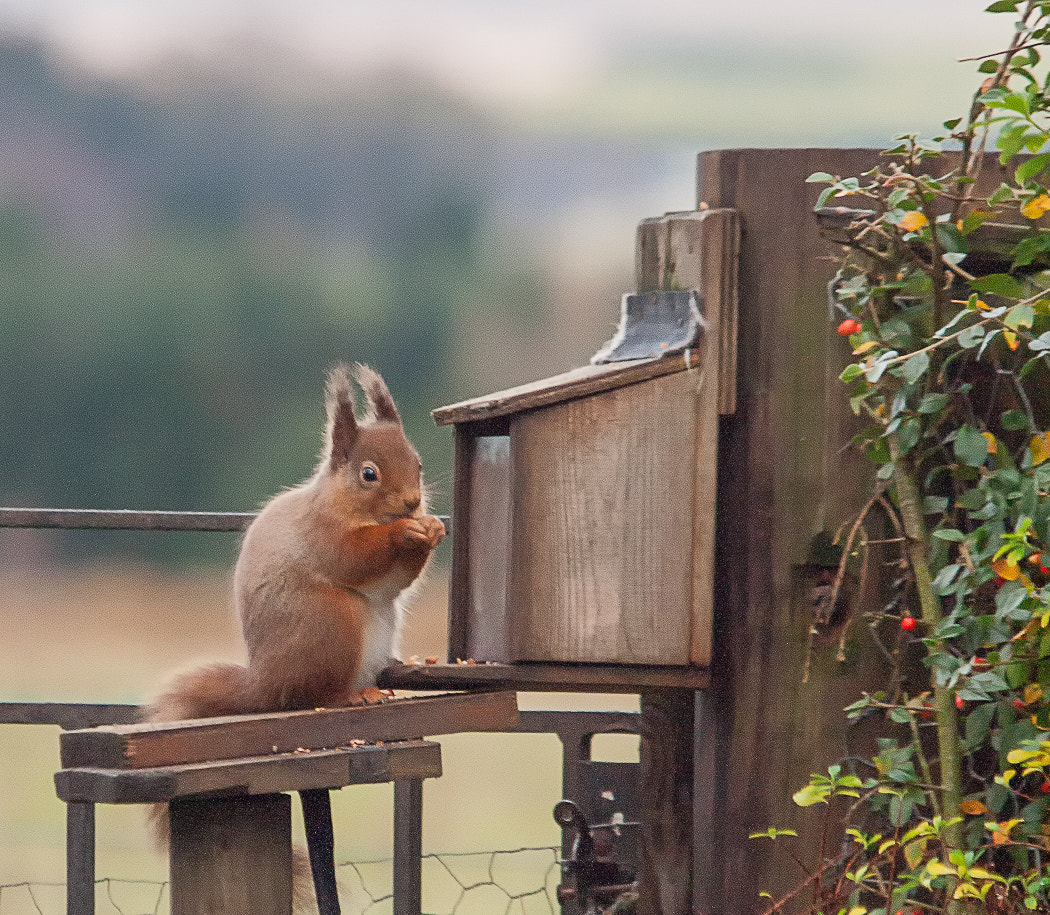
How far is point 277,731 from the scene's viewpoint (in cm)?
183

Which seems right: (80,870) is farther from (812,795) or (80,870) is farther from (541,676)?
(812,795)

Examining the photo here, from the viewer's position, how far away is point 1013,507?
1936 millimetres

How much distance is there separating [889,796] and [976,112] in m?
0.92

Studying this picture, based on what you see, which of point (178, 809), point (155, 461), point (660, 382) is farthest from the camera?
point (155, 461)

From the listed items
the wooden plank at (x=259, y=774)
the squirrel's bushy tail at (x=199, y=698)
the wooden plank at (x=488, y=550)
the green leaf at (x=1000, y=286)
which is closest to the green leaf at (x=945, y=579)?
the green leaf at (x=1000, y=286)

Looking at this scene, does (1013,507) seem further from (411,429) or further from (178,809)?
(178,809)

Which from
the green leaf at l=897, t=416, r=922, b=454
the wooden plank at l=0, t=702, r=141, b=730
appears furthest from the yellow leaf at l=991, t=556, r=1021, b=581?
the wooden plank at l=0, t=702, r=141, b=730

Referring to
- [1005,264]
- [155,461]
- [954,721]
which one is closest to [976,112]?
[1005,264]

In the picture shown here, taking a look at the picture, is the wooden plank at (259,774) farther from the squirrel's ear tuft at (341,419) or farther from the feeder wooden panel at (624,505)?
the squirrel's ear tuft at (341,419)

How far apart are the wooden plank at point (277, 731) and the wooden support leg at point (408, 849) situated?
2.14 ft

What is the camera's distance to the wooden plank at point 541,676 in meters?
2.08

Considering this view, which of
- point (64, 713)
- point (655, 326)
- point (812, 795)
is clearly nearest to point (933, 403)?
point (655, 326)

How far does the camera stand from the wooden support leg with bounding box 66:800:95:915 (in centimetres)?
257

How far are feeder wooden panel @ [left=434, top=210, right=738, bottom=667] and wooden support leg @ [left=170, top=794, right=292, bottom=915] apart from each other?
0.44m
